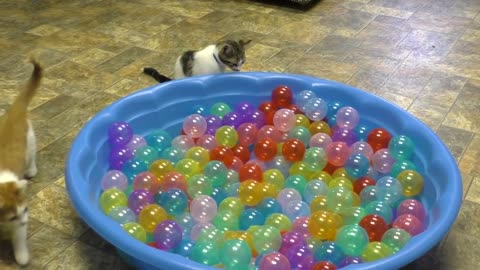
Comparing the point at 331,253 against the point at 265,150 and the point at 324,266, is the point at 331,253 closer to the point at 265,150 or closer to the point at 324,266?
the point at 324,266

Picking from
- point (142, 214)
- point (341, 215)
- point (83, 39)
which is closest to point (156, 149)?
point (142, 214)

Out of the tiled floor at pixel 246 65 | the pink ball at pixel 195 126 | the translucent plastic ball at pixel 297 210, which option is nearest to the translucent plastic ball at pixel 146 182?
the tiled floor at pixel 246 65

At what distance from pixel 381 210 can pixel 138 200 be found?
31.3 inches

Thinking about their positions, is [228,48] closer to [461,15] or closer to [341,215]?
[341,215]

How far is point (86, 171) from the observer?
6.05 feet

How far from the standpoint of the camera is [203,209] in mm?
1786

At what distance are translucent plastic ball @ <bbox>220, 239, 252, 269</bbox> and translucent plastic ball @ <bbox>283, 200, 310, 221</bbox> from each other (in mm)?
320

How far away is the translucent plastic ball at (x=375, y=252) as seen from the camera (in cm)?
159

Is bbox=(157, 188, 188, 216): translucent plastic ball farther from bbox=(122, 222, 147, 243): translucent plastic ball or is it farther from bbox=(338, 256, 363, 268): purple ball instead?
bbox=(338, 256, 363, 268): purple ball

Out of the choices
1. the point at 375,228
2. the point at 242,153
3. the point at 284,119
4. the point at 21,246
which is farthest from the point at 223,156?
the point at 21,246

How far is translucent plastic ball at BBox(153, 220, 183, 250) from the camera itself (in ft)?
5.39

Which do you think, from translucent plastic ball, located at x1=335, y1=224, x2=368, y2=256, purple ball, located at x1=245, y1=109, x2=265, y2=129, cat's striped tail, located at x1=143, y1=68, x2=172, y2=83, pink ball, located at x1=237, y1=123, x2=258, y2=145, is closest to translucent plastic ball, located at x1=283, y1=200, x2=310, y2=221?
translucent plastic ball, located at x1=335, y1=224, x2=368, y2=256

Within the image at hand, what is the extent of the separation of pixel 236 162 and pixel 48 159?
73 centimetres

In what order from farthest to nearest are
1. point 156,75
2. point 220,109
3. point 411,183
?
point 156,75, point 220,109, point 411,183
